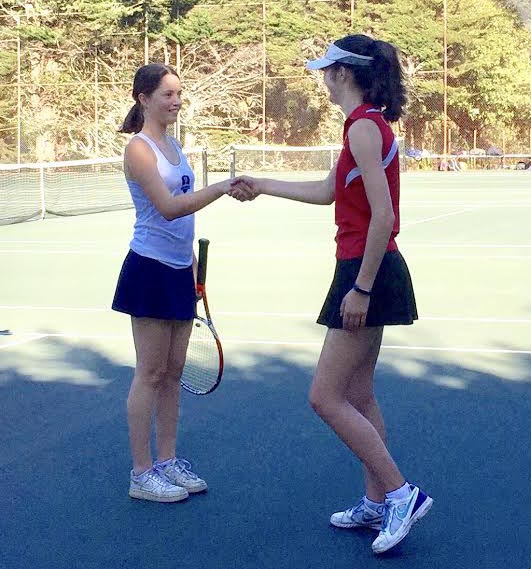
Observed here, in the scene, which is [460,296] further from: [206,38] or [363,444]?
[206,38]

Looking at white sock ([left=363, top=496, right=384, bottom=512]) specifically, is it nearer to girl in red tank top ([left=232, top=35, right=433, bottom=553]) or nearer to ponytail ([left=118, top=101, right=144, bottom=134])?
girl in red tank top ([left=232, top=35, right=433, bottom=553])

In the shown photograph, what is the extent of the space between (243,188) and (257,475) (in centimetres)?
140

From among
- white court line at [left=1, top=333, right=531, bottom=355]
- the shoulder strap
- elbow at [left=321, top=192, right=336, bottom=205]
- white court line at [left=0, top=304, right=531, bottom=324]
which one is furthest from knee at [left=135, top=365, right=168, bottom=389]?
white court line at [left=0, top=304, right=531, bottom=324]

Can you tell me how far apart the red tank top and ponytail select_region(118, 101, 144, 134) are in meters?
1.16

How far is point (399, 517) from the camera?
4359 millimetres

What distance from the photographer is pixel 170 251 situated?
5.01 meters

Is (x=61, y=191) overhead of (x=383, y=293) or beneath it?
beneath


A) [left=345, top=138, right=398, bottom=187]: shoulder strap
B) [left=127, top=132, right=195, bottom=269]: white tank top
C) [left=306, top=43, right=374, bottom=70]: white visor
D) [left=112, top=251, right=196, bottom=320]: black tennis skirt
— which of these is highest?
[left=306, top=43, right=374, bottom=70]: white visor

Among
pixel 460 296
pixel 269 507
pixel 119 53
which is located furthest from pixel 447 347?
pixel 119 53

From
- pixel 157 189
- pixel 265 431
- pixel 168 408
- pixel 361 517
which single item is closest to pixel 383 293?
pixel 361 517

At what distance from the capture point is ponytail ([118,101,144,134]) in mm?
5066

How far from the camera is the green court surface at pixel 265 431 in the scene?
4.46 m

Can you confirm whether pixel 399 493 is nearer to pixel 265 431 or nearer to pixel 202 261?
pixel 202 261

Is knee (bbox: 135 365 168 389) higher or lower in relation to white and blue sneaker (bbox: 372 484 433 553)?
higher
